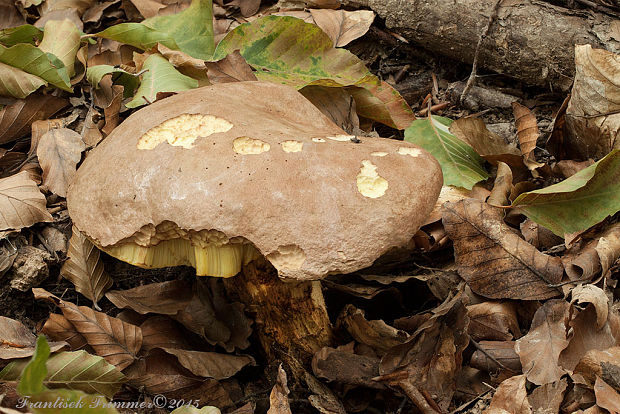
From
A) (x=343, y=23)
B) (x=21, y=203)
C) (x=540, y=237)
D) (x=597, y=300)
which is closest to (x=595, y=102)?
(x=540, y=237)

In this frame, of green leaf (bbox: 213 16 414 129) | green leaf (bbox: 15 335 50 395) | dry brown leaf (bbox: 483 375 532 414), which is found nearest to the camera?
green leaf (bbox: 15 335 50 395)

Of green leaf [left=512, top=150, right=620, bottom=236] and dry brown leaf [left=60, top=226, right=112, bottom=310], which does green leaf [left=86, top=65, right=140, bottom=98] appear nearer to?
dry brown leaf [left=60, top=226, right=112, bottom=310]

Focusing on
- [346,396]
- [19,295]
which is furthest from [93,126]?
[346,396]

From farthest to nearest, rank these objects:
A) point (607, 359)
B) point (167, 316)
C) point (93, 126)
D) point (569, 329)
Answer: point (93, 126)
point (167, 316)
point (569, 329)
point (607, 359)

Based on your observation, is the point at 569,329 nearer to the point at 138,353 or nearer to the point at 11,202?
the point at 138,353

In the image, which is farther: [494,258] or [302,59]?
[302,59]

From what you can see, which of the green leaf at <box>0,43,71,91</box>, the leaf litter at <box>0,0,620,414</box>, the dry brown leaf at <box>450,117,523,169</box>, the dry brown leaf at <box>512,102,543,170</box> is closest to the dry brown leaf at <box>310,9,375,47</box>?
the leaf litter at <box>0,0,620,414</box>

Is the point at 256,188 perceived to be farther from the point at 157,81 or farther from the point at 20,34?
the point at 20,34
